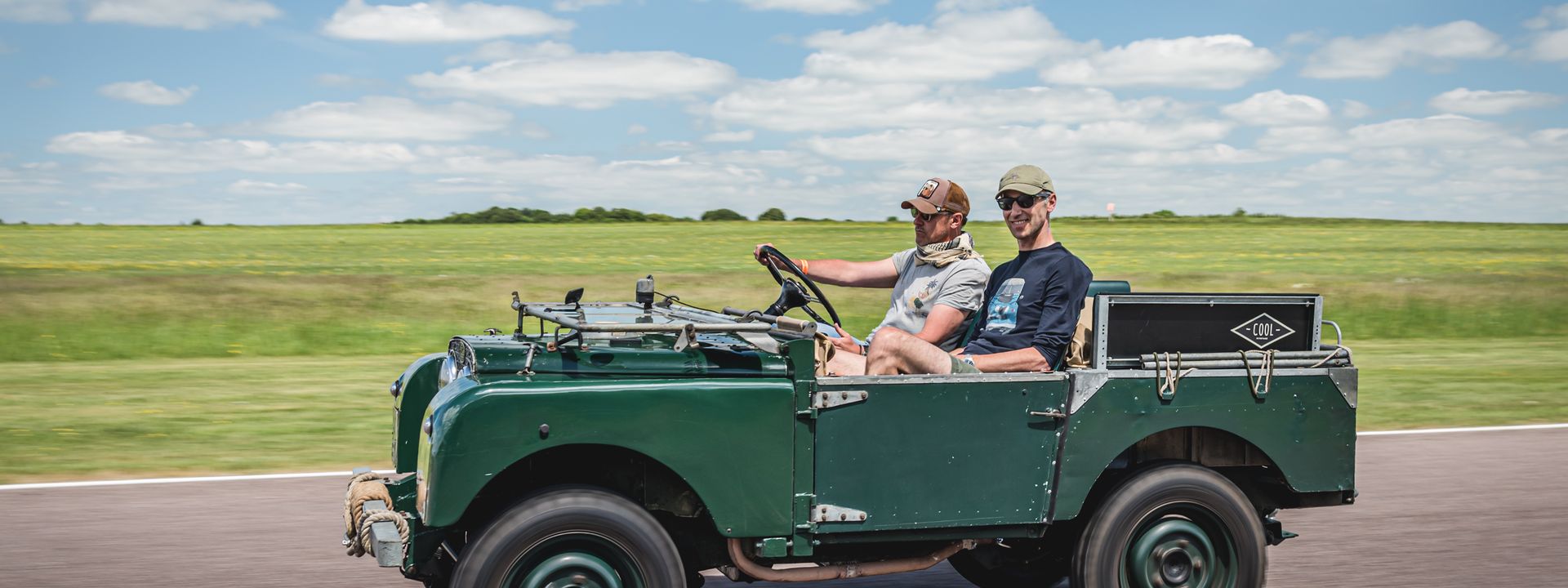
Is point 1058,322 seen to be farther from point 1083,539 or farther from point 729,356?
point 729,356

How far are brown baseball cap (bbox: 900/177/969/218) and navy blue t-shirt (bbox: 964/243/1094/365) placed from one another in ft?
1.75

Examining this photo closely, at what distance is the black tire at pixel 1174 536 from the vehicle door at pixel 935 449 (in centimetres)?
37

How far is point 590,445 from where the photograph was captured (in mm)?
4039

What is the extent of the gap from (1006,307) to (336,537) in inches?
130

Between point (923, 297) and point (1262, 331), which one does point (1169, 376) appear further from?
point (923, 297)

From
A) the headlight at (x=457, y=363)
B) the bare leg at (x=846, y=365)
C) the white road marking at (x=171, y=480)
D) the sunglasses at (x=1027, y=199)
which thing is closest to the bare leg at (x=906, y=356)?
the bare leg at (x=846, y=365)

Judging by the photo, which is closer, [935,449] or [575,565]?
[575,565]

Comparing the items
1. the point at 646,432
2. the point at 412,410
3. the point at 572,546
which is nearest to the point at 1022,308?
the point at 646,432

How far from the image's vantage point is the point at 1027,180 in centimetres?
507

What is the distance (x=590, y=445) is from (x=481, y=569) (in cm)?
50

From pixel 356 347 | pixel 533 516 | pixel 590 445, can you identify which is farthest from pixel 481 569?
pixel 356 347

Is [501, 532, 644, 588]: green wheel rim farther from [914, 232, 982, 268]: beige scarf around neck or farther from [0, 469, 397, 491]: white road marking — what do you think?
[0, 469, 397, 491]: white road marking

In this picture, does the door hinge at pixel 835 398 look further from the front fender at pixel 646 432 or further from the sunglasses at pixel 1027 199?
the sunglasses at pixel 1027 199

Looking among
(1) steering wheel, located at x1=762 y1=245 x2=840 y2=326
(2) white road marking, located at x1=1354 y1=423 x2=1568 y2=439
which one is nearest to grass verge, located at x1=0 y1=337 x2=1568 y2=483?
(2) white road marking, located at x1=1354 y1=423 x2=1568 y2=439
